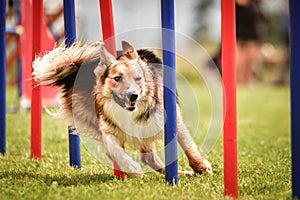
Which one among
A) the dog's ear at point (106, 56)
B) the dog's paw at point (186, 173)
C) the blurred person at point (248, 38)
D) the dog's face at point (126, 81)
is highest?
the blurred person at point (248, 38)

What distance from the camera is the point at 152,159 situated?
3.90 m

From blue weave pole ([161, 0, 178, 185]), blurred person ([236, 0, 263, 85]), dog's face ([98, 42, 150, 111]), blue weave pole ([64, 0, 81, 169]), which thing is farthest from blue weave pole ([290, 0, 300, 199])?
blurred person ([236, 0, 263, 85])

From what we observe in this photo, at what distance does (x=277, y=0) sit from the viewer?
73.2 feet

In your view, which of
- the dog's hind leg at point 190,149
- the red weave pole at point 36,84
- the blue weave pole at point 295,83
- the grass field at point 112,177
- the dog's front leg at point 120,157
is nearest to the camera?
the blue weave pole at point 295,83

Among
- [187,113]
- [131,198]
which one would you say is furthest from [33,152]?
[131,198]

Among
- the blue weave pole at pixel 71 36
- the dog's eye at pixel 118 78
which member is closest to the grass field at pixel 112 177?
the blue weave pole at pixel 71 36

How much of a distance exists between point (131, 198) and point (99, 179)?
607 millimetres

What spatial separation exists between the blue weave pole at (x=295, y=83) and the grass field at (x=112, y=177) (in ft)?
0.78

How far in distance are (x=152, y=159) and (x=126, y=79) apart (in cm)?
87

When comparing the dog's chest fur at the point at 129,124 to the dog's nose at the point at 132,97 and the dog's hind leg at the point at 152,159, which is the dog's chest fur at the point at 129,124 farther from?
the dog's hind leg at the point at 152,159

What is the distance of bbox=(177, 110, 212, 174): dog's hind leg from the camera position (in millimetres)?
3562

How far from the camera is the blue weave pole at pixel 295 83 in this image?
2744 mm

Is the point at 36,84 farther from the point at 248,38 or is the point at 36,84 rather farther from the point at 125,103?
the point at 248,38

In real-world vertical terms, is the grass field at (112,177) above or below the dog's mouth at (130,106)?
below
